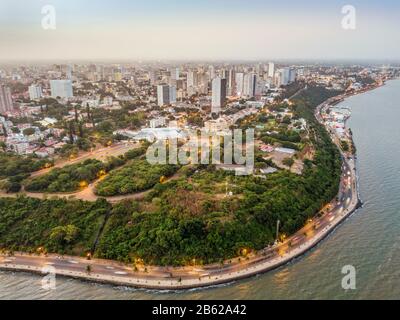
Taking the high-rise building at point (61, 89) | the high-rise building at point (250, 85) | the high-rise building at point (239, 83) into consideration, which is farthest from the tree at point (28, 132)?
the high-rise building at point (250, 85)

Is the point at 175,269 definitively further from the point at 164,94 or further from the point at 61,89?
the point at 61,89

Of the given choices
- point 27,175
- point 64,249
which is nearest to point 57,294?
point 64,249

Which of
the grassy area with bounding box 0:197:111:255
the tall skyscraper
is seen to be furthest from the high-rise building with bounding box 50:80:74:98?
the grassy area with bounding box 0:197:111:255

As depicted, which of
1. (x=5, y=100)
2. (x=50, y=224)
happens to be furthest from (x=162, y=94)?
(x=50, y=224)

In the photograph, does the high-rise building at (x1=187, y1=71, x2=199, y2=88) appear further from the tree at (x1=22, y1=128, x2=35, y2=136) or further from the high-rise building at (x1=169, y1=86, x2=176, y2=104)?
the tree at (x1=22, y1=128, x2=35, y2=136)

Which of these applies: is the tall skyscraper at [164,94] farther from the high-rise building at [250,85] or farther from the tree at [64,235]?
the tree at [64,235]

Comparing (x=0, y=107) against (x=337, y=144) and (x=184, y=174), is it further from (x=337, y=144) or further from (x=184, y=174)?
(x=337, y=144)
